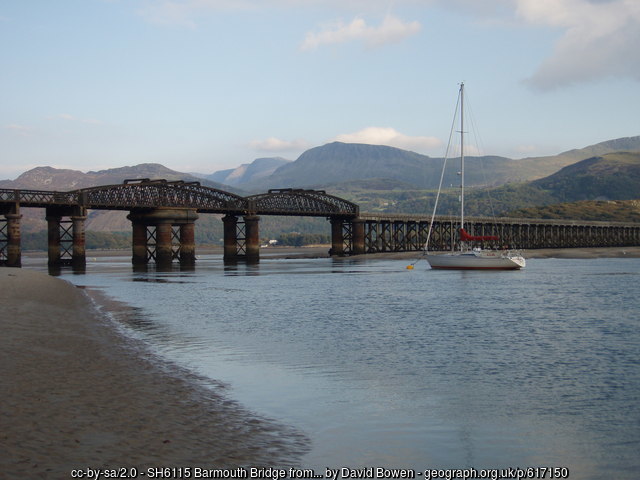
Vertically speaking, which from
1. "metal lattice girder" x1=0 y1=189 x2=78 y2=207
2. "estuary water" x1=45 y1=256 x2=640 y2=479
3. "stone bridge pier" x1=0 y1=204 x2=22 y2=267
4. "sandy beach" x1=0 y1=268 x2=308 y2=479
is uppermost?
"metal lattice girder" x1=0 y1=189 x2=78 y2=207

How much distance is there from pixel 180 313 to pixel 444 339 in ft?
58.3

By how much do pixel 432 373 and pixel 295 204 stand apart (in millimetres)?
148501

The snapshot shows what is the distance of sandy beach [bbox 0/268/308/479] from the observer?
1111cm

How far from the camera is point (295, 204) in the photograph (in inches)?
6644

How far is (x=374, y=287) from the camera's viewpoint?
210ft

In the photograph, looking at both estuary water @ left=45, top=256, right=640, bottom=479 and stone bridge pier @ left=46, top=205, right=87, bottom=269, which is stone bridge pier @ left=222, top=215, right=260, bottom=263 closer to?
stone bridge pier @ left=46, top=205, right=87, bottom=269

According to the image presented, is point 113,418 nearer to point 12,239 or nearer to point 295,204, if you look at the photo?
point 12,239

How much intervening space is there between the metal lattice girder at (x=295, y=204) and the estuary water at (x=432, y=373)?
110 meters

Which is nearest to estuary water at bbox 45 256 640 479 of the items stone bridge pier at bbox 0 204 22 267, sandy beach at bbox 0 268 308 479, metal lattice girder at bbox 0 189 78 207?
sandy beach at bbox 0 268 308 479

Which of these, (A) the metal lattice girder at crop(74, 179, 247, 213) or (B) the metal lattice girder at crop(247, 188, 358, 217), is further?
(B) the metal lattice girder at crop(247, 188, 358, 217)

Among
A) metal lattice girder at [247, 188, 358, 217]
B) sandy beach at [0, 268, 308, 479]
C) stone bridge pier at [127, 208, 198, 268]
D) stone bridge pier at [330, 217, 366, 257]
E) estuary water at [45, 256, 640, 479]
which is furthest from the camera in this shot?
stone bridge pier at [330, 217, 366, 257]

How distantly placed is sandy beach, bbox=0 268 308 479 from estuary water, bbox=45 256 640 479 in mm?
1130

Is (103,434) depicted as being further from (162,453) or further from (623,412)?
(623,412)

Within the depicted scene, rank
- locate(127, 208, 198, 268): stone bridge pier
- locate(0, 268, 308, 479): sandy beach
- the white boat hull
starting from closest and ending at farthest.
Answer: locate(0, 268, 308, 479): sandy beach
the white boat hull
locate(127, 208, 198, 268): stone bridge pier
